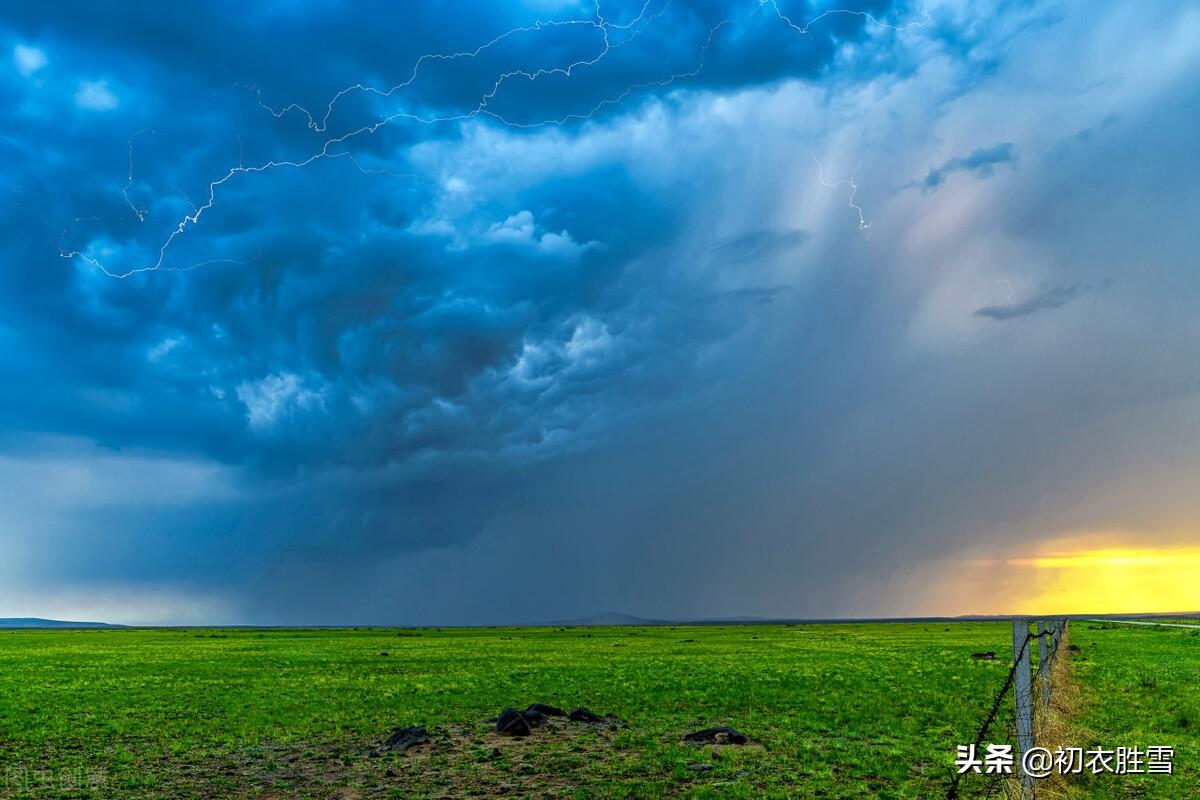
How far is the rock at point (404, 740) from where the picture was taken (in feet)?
69.8

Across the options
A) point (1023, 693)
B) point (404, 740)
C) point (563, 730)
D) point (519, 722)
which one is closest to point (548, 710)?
point (563, 730)

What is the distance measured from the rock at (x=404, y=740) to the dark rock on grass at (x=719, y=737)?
23.9 feet

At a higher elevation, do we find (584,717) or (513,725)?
(513,725)

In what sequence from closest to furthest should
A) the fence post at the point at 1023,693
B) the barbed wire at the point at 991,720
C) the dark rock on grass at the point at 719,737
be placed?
the barbed wire at the point at 991,720 < the fence post at the point at 1023,693 < the dark rock on grass at the point at 719,737

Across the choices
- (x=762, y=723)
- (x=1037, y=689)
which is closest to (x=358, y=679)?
→ (x=762, y=723)

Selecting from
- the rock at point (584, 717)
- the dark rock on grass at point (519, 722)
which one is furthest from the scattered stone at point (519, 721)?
the rock at point (584, 717)

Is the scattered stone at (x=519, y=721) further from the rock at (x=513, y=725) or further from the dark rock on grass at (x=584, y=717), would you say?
the dark rock on grass at (x=584, y=717)

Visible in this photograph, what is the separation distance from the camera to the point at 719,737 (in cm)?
2117

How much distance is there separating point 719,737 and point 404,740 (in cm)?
848

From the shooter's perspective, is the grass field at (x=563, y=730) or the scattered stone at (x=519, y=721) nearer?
the grass field at (x=563, y=730)

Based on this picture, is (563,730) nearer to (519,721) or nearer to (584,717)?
(519,721)

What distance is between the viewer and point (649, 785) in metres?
16.6

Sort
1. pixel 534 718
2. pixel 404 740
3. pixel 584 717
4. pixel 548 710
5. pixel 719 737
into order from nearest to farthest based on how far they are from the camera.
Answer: pixel 719 737, pixel 404 740, pixel 534 718, pixel 584 717, pixel 548 710

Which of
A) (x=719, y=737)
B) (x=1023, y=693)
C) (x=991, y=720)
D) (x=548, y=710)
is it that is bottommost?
(x=548, y=710)
